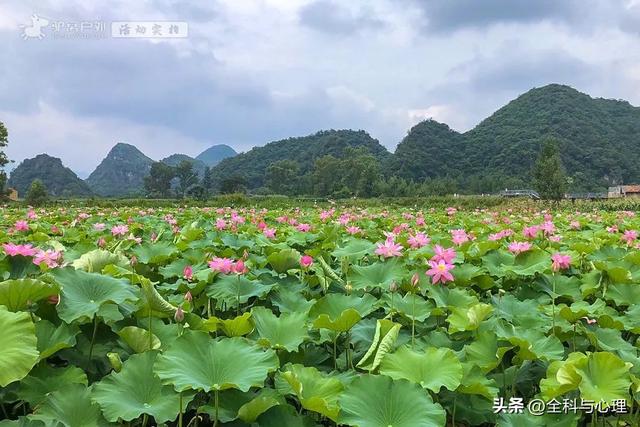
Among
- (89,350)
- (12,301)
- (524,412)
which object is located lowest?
(524,412)

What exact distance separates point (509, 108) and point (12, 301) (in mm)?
78083

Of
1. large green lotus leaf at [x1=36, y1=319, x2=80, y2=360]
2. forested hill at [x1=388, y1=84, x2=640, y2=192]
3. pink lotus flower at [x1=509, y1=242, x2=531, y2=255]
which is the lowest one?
large green lotus leaf at [x1=36, y1=319, x2=80, y2=360]

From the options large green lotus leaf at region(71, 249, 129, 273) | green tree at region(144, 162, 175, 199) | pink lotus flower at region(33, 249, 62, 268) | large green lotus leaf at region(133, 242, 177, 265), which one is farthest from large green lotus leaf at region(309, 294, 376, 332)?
green tree at region(144, 162, 175, 199)

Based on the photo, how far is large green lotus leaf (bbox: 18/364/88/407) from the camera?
1.24m

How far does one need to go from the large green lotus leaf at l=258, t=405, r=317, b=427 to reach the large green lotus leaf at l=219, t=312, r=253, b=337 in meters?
0.35

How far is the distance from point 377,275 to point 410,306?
0.32 meters

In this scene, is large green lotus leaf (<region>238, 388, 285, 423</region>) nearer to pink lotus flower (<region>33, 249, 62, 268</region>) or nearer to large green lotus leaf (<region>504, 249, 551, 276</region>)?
pink lotus flower (<region>33, 249, 62, 268</region>)

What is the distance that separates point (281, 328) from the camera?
1.59m

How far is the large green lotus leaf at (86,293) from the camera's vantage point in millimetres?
1434

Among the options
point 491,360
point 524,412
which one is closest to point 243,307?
point 491,360

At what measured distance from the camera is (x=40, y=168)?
86250 millimetres

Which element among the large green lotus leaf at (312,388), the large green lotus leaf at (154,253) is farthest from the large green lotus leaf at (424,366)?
the large green lotus leaf at (154,253)

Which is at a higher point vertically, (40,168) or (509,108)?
(509,108)

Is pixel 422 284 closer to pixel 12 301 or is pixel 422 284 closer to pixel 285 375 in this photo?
pixel 285 375
